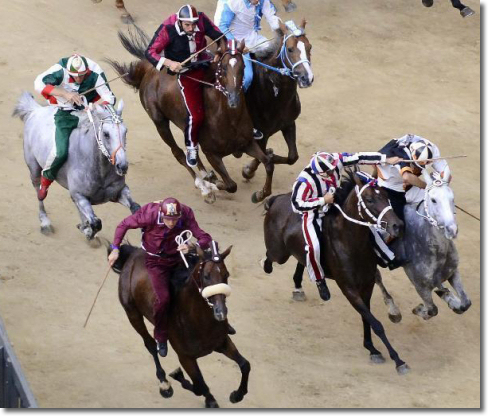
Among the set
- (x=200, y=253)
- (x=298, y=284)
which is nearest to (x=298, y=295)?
(x=298, y=284)

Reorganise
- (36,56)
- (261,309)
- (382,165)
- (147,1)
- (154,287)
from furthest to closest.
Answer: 1. (147,1)
2. (36,56)
3. (261,309)
4. (382,165)
5. (154,287)

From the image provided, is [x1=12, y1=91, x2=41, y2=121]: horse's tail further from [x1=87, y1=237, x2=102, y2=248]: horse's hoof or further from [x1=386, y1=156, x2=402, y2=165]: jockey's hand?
[x1=386, y1=156, x2=402, y2=165]: jockey's hand

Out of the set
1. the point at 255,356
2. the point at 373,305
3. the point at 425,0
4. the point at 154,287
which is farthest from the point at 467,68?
the point at 154,287

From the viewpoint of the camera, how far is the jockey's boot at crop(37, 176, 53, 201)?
1578cm

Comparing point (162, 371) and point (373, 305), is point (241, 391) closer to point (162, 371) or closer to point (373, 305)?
point (162, 371)

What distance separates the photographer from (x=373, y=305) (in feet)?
50.3

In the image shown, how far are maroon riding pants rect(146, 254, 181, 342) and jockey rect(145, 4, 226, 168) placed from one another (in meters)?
3.64

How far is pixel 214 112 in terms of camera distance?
1603 centimetres

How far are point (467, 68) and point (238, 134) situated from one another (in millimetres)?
6105

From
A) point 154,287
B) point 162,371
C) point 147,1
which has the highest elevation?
point 154,287

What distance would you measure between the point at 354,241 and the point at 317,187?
62 cm

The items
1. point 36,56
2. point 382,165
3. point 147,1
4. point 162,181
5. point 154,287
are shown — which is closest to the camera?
point 154,287

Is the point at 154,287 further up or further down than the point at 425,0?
further up

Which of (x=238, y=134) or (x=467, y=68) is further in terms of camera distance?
(x=467, y=68)
